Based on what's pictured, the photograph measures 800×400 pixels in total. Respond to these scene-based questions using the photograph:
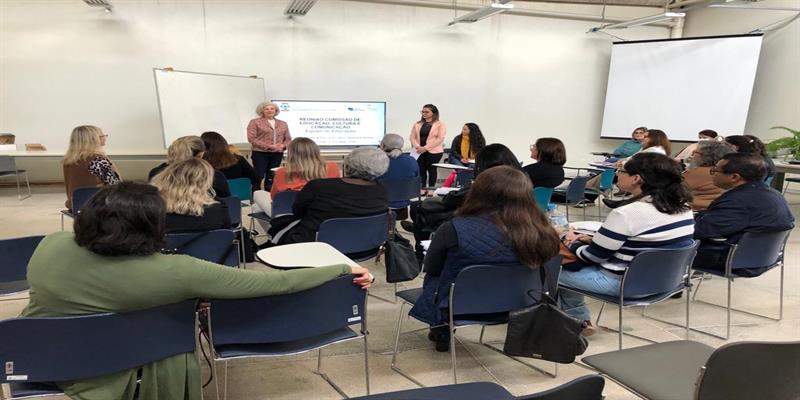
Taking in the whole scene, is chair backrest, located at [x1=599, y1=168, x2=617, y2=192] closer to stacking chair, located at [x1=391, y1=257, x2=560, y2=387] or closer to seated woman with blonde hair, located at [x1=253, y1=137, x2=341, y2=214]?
seated woman with blonde hair, located at [x1=253, y1=137, x2=341, y2=214]

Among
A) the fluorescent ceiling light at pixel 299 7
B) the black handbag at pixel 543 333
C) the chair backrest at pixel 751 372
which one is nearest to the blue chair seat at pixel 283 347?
the black handbag at pixel 543 333

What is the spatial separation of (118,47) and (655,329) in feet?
24.6

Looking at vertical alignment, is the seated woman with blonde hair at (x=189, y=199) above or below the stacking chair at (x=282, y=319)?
above

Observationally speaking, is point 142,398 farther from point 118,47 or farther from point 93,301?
point 118,47

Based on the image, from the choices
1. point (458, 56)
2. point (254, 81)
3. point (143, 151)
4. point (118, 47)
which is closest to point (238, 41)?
point (254, 81)

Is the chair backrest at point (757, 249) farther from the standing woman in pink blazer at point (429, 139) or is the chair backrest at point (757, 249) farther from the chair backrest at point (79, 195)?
the standing woman in pink blazer at point (429, 139)

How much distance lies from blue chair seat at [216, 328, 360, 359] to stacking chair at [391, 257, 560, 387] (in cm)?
45

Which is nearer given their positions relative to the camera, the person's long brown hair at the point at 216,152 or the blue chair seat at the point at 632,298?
the blue chair seat at the point at 632,298

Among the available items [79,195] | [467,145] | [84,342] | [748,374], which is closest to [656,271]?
[748,374]

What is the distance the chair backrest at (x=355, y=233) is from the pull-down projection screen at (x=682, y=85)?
7590 mm

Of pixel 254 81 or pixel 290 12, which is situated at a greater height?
pixel 290 12

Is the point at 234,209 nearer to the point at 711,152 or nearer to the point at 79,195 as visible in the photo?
the point at 79,195

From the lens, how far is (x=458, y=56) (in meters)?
8.73

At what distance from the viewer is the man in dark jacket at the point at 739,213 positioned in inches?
114
